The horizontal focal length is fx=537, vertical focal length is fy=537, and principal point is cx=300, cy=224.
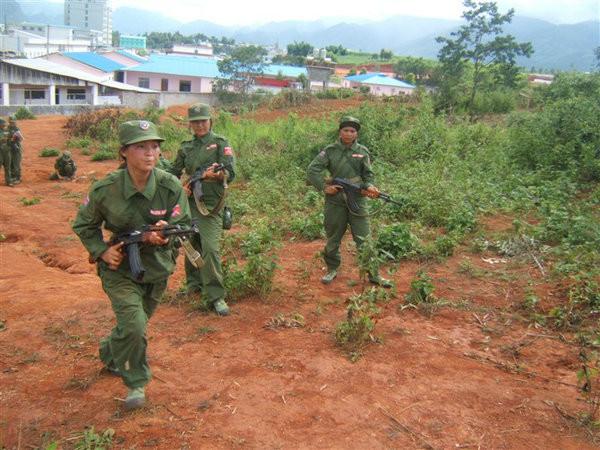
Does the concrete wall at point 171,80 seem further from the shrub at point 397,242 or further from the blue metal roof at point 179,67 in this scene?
the shrub at point 397,242

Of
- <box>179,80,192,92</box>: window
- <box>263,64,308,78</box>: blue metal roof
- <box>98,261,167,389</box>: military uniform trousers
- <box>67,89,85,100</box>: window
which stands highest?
<box>263,64,308,78</box>: blue metal roof

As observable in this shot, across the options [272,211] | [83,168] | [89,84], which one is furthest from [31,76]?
[272,211]

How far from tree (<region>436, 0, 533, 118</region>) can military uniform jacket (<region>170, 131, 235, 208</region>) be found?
17.9m

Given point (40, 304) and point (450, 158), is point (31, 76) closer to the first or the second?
point (450, 158)

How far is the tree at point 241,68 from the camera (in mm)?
40094

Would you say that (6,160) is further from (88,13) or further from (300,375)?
(88,13)

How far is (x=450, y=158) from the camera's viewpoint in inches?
459

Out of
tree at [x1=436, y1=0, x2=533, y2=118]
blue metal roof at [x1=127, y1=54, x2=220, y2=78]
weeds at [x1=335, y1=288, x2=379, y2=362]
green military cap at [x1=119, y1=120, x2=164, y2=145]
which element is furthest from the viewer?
blue metal roof at [x1=127, y1=54, x2=220, y2=78]

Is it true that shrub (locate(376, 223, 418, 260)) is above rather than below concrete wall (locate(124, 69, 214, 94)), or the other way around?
below

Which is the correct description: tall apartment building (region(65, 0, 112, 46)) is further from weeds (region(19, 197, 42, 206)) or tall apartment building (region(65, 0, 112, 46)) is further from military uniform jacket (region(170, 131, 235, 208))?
military uniform jacket (region(170, 131, 235, 208))

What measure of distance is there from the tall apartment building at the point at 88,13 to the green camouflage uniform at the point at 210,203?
205 meters

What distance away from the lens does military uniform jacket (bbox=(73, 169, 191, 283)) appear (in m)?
3.43

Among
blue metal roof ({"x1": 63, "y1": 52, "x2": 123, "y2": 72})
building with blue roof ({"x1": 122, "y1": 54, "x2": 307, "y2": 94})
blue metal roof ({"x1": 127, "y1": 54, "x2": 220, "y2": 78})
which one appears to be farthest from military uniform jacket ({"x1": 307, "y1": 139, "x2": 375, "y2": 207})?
blue metal roof ({"x1": 63, "y1": 52, "x2": 123, "y2": 72})

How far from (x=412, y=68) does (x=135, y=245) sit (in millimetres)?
60972
